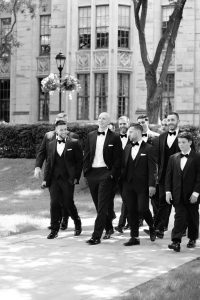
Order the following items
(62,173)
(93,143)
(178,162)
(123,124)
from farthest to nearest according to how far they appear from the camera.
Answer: (123,124), (62,173), (93,143), (178,162)

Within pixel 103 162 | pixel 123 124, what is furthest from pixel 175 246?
pixel 123 124

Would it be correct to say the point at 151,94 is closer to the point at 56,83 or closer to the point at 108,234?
the point at 56,83

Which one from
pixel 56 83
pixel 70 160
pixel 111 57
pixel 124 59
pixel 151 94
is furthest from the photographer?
pixel 124 59

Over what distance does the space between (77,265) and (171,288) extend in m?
1.79

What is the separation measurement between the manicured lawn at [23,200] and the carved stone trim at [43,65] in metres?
13.9

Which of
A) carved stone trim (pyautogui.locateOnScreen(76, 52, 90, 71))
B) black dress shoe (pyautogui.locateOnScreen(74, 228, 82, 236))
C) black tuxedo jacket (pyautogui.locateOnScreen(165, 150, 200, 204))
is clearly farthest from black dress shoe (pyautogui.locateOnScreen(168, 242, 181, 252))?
carved stone trim (pyautogui.locateOnScreen(76, 52, 90, 71))

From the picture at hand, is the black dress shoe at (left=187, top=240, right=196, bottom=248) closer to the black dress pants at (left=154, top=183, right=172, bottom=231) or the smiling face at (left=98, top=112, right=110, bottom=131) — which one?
the black dress pants at (left=154, top=183, right=172, bottom=231)

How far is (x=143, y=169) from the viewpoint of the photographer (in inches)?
407

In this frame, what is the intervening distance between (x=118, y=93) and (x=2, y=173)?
44.1 feet

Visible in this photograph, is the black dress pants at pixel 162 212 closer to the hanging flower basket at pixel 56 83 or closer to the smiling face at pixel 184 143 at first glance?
the smiling face at pixel 184 143

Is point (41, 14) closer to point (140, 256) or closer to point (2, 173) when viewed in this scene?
point (2, 173)

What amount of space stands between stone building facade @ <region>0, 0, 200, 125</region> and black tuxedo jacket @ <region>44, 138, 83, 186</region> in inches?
909

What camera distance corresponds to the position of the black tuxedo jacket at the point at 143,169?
33.6 ft

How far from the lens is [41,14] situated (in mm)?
38156
